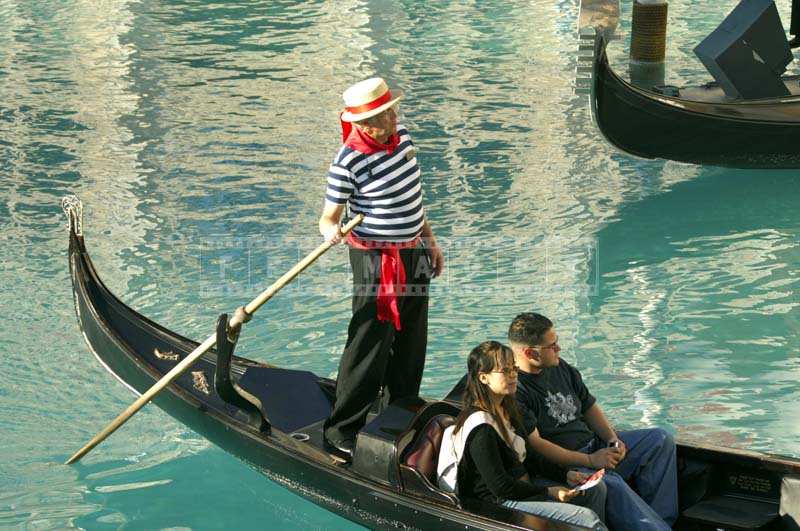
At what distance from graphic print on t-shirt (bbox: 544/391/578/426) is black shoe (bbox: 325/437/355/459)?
494 millimetres

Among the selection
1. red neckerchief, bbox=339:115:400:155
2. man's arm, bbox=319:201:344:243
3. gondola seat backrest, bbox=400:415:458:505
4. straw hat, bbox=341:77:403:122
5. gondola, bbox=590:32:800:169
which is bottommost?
gondola, bbox=590:32:800:169

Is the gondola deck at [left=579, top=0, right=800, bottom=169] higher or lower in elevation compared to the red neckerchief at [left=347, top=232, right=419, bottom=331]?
lower

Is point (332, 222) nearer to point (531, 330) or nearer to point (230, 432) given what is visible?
point (531, 330)

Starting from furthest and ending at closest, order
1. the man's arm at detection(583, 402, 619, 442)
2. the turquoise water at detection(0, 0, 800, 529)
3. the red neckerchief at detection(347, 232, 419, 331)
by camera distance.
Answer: the turquoise water at detection(0, 0, 800, 529) → the red neckerchief at detection(347, 232, 419, 331) → the man's arm at detection(583, 402, 619, 442)

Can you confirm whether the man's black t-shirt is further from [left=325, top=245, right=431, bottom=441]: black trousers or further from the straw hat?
the straw hat

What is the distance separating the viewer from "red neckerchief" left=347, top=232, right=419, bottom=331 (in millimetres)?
2820

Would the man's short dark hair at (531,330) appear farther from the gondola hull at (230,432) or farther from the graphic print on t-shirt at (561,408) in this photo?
the gondola hull at (230,432)

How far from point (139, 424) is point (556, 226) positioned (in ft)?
7.07

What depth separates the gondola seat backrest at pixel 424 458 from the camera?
2631mm

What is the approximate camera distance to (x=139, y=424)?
3.59m

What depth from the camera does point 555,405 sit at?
2670mm

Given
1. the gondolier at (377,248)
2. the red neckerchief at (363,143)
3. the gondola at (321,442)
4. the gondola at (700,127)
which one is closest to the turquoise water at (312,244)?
Result: the gondola at (700,127)

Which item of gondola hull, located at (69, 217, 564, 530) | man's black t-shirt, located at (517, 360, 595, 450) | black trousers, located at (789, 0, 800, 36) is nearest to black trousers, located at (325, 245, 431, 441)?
gondola hull, located at (69, 217, 564, 530)

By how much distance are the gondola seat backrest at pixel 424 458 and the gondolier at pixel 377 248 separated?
0.27 m
